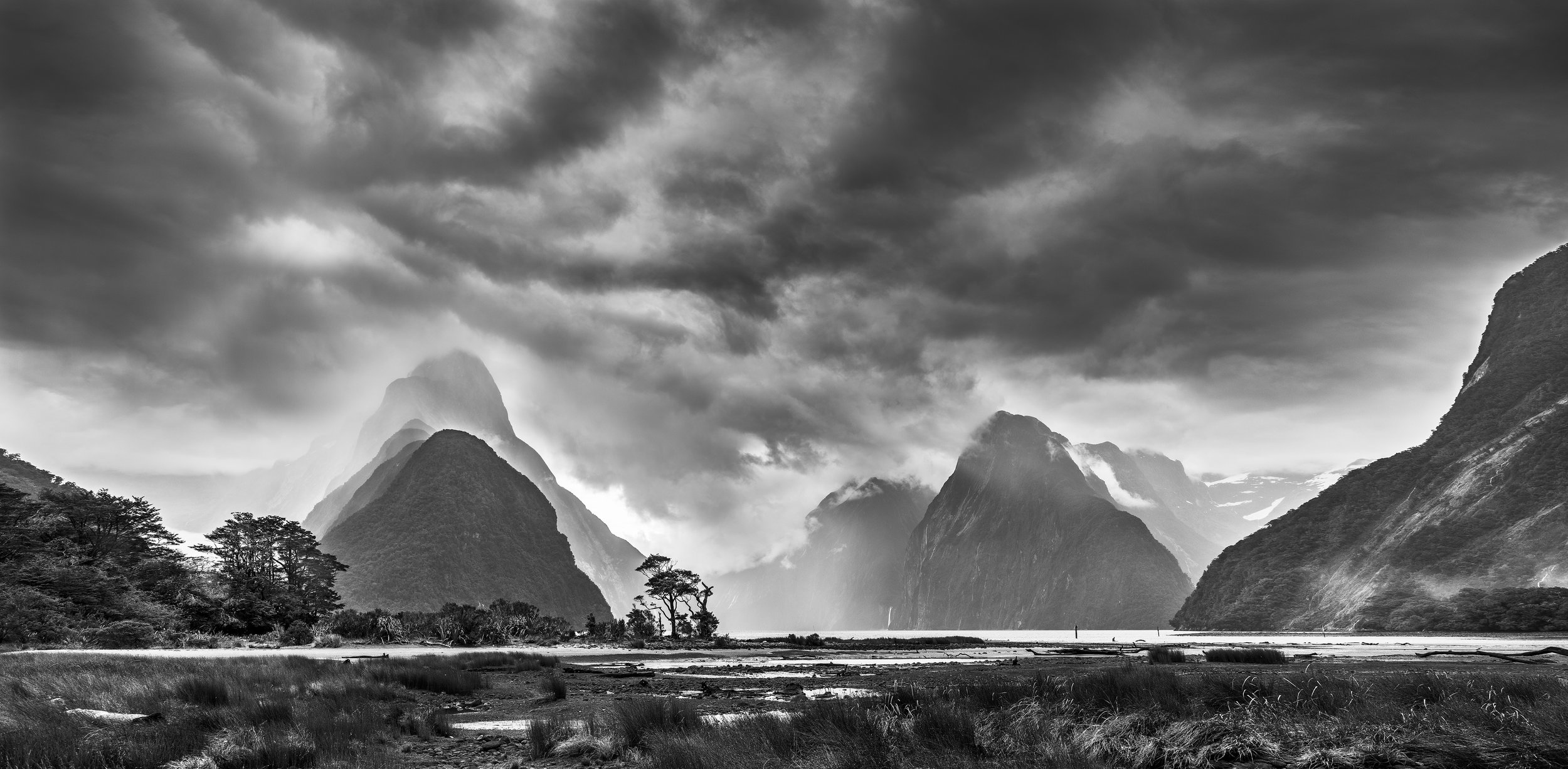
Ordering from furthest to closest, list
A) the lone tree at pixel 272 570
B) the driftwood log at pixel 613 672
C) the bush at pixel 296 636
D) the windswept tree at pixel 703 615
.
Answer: the windswept tree at pixel 703 615
the lone tree at pixel 272 570
the bush at pixel 296 636
the driftwood log at pixel 613 672

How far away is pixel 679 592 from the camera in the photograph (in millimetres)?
106562

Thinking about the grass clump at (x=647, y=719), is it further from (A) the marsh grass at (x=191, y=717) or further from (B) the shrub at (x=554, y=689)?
(B) the shrub at (x=554, y=689)

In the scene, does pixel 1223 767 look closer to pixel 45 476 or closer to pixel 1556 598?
pixel 1556 598

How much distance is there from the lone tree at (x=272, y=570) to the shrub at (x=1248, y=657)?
68493mm

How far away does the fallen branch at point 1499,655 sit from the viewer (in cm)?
2969

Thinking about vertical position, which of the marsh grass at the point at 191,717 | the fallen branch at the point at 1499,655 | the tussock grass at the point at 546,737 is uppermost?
the marsh grass at the point at 191,717

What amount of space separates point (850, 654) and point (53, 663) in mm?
46264

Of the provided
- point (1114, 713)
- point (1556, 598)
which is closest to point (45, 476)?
point (1114, 713)

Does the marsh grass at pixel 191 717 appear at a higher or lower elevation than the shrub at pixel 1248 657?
higher

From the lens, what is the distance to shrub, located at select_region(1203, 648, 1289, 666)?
3412 cm

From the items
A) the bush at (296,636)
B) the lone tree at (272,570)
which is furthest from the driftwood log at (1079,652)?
the lone tree at (272,570)

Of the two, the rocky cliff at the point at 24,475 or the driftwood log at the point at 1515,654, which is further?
the rocky cliff at the point at 24,475

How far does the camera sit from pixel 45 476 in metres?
112

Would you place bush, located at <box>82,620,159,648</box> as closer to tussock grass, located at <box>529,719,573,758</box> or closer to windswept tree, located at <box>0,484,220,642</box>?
windswept tree, located at <box>0,484,220,642</box>
